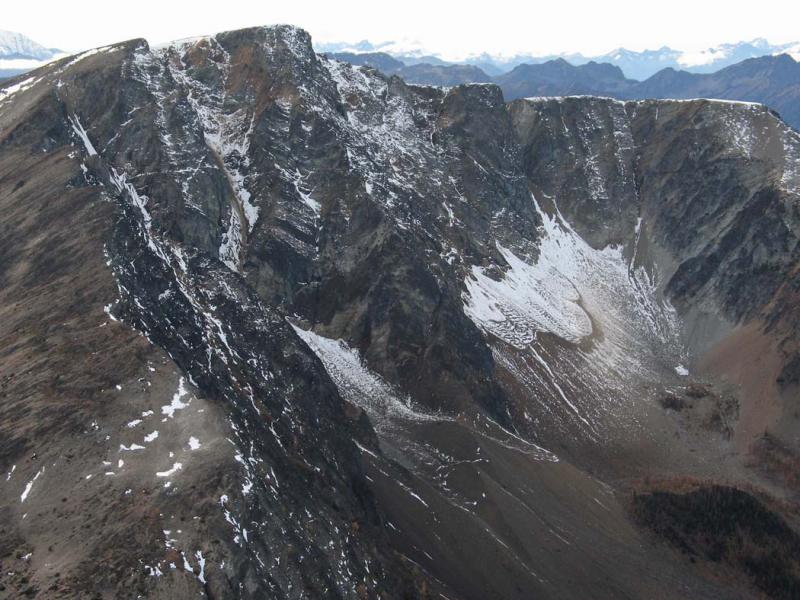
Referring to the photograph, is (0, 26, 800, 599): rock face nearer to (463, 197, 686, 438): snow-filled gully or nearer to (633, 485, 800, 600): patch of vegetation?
(463, 197, 686, 438): snow-filled gully

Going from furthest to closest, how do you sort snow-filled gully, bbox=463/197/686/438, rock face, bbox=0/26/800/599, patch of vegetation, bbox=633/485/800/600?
snow-filled gully, bbox=463/197/686/438 → patch of vegetation, bbox=633/485/800/600 → rock face, bbox=0/26/800/599

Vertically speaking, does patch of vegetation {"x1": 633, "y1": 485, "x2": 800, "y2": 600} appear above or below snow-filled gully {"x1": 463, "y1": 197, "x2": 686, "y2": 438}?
below

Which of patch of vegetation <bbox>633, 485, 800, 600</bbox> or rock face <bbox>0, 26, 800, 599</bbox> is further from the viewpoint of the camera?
patch of vegetation <bbox>633, 485, 800, 600</bbox>

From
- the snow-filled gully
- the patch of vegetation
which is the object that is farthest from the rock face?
the patch of vegetation

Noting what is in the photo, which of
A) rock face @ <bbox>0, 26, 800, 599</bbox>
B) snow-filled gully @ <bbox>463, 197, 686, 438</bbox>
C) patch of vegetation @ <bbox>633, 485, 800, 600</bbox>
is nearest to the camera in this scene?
rock face @ <bbox>0, 26, 800, 599</bbox>

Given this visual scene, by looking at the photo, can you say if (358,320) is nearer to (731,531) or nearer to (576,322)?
(576,322)

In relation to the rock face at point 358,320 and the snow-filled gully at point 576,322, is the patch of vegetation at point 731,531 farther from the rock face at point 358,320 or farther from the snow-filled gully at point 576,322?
the snow-filled gully at point 576,322

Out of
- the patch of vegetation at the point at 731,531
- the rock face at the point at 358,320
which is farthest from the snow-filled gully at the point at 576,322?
the patch of vegetation at the point at 731,531
